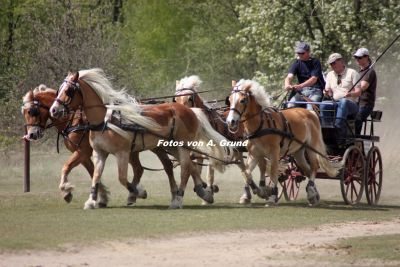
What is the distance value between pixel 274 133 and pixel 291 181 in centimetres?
260

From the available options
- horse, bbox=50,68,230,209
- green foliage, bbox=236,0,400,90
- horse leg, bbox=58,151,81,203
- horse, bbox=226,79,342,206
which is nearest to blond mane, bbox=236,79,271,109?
horse, bbox=226,79,342,206

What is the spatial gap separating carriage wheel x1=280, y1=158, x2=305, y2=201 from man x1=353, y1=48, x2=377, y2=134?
1.36 metres

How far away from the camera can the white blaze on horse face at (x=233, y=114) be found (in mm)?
15039

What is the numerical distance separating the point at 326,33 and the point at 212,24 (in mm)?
17322

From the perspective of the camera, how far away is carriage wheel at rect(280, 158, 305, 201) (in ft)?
56.6

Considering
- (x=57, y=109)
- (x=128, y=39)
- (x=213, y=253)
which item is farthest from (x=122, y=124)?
(x=128, y=39)

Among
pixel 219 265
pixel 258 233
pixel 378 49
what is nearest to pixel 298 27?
pixel 378 49

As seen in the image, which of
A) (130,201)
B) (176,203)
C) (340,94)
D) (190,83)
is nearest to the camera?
(176,203)

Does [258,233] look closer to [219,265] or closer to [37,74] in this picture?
[219,265]

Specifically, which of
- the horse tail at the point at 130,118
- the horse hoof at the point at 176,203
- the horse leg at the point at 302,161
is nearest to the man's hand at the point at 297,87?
the horse leg at the point at 302,161

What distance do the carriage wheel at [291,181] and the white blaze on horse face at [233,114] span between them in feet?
7.31

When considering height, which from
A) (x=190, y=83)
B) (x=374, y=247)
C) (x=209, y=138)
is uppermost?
(x=190, y=83)

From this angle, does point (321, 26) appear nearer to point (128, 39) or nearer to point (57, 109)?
point (128, 39)

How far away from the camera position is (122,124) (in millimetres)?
14906
